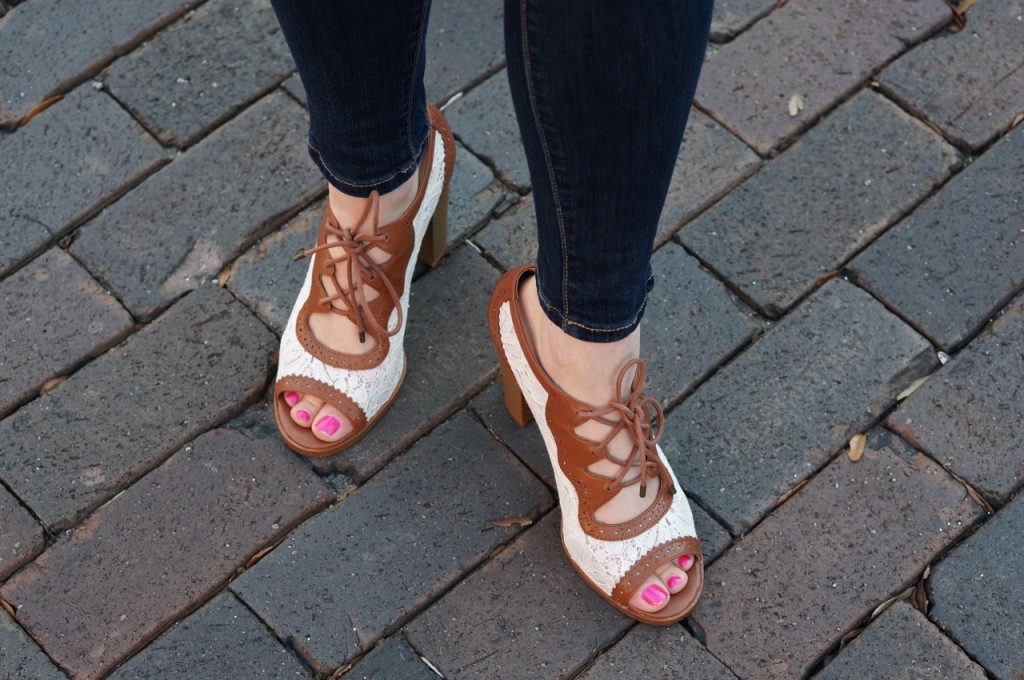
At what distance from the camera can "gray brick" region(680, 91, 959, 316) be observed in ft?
6.73

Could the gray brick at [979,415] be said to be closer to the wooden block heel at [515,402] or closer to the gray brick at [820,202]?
the gray brick at [820,202]

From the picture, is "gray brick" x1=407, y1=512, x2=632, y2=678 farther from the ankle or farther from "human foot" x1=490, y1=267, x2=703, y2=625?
the ankle

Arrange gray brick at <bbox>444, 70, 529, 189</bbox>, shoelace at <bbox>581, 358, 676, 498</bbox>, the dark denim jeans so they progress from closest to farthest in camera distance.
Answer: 1. the dark denim jeans
2. shoelace at <bbox>581, 358, 676, 498</bbox>
3. gray brick at <bbox>444, 70, 529, 189</bbox>

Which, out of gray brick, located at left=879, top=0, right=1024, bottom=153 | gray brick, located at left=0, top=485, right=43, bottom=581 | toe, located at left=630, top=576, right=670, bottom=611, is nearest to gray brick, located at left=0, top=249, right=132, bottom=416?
gray brick, located at left=0, top=485, right=43, bottom=581

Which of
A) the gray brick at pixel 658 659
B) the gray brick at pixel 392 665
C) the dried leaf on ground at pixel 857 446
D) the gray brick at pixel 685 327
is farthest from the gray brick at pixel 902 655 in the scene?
the gray brick at pixel 392 665

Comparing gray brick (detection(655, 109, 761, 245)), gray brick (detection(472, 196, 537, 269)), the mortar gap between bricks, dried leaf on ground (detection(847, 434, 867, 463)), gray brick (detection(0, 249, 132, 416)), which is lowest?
dried leaf on ground (detection(847, 434, 867, 463))

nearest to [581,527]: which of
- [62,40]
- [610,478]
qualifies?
[610,478]

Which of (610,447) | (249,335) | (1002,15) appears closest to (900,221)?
(1002,15)

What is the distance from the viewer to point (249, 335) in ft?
6.54

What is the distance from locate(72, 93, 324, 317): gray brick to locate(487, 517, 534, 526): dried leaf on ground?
2.45 ft

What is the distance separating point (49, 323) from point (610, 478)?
1.10 metres

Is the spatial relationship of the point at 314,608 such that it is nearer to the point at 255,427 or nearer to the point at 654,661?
the point at 255,427

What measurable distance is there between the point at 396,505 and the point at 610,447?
0.40 meters

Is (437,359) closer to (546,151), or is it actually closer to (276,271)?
(276,271)
